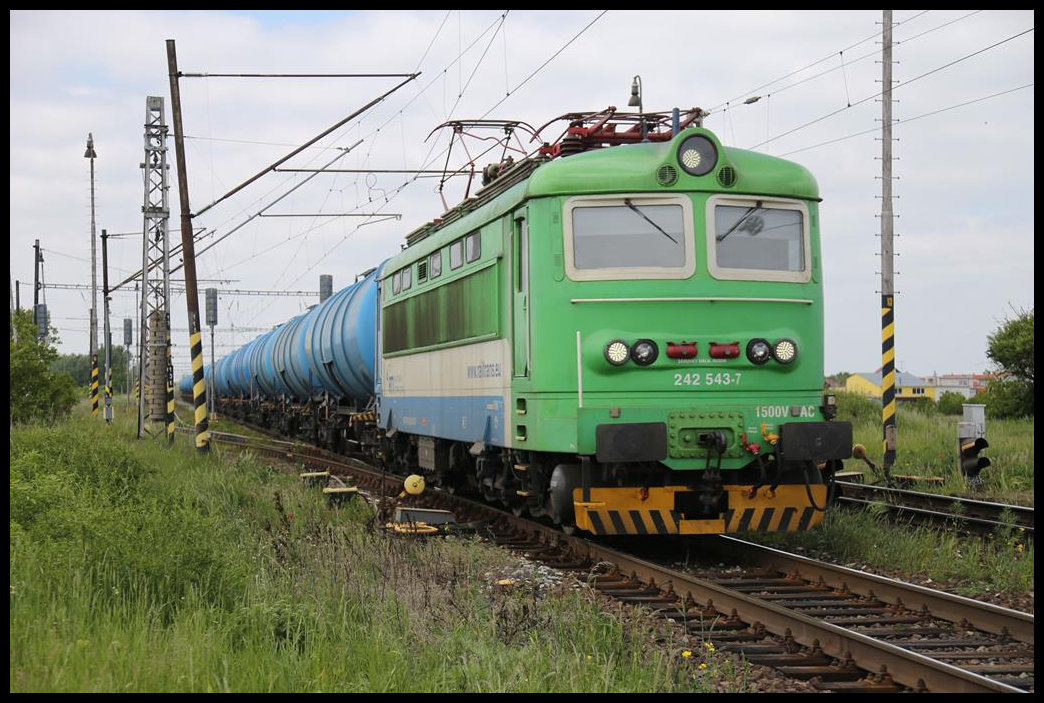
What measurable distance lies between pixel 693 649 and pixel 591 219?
156 inches

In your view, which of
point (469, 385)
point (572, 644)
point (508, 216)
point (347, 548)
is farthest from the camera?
point (469, 385)

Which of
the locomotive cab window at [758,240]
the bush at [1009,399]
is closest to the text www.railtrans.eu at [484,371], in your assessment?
Answer: the locomotive cab window at [758,240]

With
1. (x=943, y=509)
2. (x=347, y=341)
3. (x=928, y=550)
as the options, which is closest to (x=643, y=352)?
(x=928, y=550)

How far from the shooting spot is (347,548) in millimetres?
9312

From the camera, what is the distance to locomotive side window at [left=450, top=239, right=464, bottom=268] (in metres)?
11.8

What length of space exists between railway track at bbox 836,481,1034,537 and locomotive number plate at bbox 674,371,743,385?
297cm

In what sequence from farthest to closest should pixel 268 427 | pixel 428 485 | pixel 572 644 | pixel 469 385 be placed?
pixel 268 427, pixel 428 485, pixel 469 385, pixel 572 644

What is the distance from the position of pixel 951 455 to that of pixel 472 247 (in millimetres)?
9344

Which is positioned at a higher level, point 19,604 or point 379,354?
point 379,354

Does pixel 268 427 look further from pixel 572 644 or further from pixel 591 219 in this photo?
pixel 572 644

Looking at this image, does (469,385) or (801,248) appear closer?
(801,248)

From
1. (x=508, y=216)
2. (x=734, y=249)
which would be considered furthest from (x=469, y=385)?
(x=734, y=249)

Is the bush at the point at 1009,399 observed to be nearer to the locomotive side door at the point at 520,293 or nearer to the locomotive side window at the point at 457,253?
the locomotive side window at the point at 457,253

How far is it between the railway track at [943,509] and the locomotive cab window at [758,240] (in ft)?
10.1
